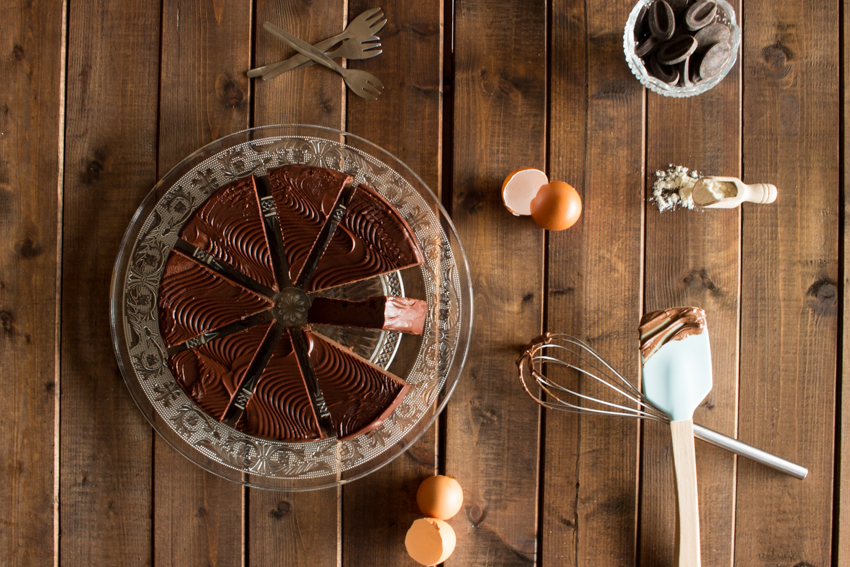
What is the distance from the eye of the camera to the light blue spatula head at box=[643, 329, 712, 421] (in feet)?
3.74

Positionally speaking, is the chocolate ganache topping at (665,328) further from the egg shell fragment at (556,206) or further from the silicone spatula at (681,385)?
the egg shell fragment at (556,206)

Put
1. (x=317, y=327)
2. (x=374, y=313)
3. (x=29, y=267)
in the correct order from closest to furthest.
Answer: (x=374, y=313)
(x=317, y=327)
(x=29, y=267)

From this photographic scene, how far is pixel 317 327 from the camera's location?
119 centimetres

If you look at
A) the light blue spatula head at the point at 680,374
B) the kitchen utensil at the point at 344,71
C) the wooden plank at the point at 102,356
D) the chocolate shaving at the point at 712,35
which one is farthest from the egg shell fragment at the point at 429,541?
A: the chocolate shaving at the point at 712,35

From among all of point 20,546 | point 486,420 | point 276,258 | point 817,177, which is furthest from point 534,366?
point 20,546

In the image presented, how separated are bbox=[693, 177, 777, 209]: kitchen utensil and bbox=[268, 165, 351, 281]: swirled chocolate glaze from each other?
32.0 inches

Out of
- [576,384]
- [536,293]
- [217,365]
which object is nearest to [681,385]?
[576,384]

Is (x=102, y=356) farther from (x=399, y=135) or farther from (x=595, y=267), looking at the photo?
(x=595, y=267)

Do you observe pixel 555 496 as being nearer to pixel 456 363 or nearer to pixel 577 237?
pixel 456 363

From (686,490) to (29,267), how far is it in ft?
5.33

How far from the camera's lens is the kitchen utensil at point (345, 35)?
1.26 metres

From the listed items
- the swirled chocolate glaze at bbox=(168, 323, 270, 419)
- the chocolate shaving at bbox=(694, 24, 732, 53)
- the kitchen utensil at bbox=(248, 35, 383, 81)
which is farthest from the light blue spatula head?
the kitchen utensil at bbox=(248, 35, 383, 81)

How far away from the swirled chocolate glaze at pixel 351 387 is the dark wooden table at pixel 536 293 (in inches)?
7.7

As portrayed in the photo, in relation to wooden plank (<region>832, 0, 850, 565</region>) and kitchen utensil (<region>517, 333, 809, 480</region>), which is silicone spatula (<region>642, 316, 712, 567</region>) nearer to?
kitchen utensil (<region>517, 333, 809, 480</region>)
